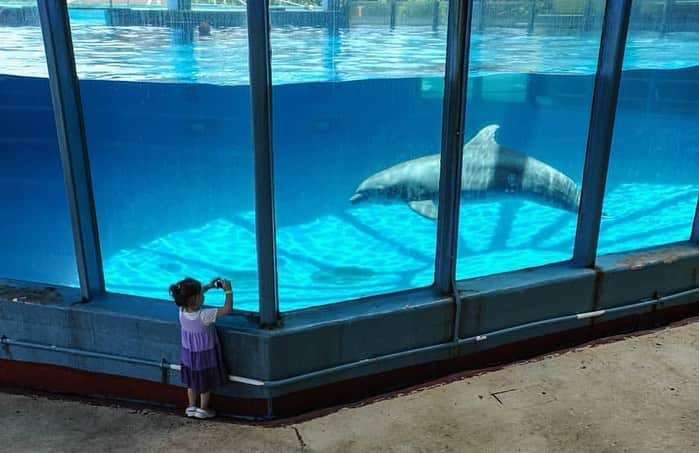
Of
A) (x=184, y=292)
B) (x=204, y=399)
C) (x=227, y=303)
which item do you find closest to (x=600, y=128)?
(x=227, y=303)

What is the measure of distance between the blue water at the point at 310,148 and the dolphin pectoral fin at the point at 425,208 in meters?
0.06

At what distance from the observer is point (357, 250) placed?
12.0 ft

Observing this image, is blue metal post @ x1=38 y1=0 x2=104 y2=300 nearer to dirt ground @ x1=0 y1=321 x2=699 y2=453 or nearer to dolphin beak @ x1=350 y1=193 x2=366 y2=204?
dirt ground @ x1=0 y1=321 x2=699 y2=453

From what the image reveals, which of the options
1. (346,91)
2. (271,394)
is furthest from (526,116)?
(271,394)

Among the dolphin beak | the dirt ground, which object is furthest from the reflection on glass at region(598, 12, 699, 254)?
the dolphin beak

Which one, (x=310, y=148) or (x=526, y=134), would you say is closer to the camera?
(x=310, y=148)

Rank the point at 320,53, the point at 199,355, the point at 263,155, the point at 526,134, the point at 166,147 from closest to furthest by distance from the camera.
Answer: the point at 263,155 → the point at 199,355 → the point at 166,147 → the point at 320,53 → the point at 526,134

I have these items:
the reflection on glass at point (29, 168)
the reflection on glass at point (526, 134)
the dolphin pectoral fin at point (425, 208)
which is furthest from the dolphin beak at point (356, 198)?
the reflection on glass at point (29, 168)

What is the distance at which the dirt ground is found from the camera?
9.42 feet

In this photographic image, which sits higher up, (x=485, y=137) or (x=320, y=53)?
(x=320, y=53)

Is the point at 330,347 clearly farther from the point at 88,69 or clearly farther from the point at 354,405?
the point at 88,69

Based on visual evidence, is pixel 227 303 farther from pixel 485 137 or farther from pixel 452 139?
pixel 485 137

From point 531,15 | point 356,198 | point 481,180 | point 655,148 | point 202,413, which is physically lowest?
point 202,413

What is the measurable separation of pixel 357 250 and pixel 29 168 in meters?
2.14
